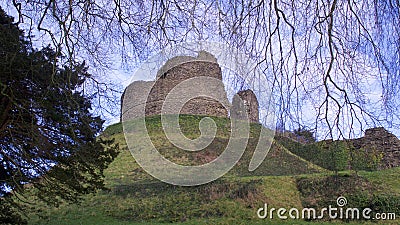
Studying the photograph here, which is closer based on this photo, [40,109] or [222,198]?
[40,109]

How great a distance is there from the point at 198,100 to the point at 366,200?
16944 millimetres

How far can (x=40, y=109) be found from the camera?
4695mm

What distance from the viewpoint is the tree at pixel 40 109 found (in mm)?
3186

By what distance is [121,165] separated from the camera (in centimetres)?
1822

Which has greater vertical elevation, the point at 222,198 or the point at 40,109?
the point at 40,109

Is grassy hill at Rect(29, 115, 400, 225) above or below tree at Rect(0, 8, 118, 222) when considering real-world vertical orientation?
below

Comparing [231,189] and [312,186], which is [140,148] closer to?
[231,189]

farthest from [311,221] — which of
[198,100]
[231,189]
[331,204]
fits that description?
[198,100]

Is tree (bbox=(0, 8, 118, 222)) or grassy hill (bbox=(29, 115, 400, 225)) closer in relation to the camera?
tree (bbox=(0, 8, 118, 222))

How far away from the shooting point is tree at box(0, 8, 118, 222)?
3186 mm

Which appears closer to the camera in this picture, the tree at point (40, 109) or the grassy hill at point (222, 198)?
the tree at point (40, 109)

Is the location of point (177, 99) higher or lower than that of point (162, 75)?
higher

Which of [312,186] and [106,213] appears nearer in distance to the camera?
[106,213]

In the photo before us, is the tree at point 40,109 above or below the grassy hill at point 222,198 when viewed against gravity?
above
